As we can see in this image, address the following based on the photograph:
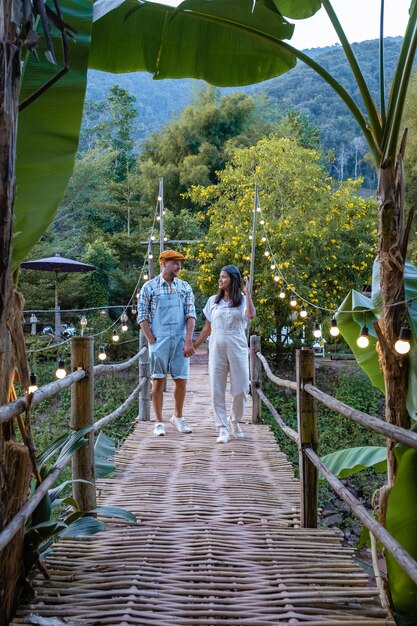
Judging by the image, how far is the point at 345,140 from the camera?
143 feet

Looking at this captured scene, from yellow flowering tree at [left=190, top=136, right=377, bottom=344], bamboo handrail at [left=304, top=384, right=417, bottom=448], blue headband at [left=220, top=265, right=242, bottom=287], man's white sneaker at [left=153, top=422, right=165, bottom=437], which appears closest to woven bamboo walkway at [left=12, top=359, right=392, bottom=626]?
bamboo handrail at [left=304, top=384, right=417, bottom=448]

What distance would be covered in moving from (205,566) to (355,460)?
4.37ft

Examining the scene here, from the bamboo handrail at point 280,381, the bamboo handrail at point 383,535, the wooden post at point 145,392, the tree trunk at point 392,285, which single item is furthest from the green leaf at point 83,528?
the wooden post at point 145,392

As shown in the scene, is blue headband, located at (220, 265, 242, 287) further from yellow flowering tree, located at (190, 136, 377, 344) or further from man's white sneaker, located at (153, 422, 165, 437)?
yellow flowering tree, located at (190, 136, 377, 344)

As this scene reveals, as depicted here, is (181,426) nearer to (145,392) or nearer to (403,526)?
(145,392)

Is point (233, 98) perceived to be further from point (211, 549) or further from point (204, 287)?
point (211, 549)

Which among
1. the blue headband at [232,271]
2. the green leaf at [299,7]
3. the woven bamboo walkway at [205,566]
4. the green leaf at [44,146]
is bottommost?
the woven bamboo walkway at [205,566]

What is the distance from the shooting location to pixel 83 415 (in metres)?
2.88

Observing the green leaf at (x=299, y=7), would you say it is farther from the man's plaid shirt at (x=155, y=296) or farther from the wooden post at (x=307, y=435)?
the man's plaid shirt at (x=155, y=296)

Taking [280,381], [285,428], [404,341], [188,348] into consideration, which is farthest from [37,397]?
[188,348]

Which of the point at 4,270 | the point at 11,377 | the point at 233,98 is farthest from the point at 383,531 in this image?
the point at 233,98

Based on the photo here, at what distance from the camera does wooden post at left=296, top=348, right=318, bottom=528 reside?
284 centimetres

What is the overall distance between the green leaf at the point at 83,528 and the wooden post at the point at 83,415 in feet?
2.22

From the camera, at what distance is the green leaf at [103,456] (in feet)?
10.8
